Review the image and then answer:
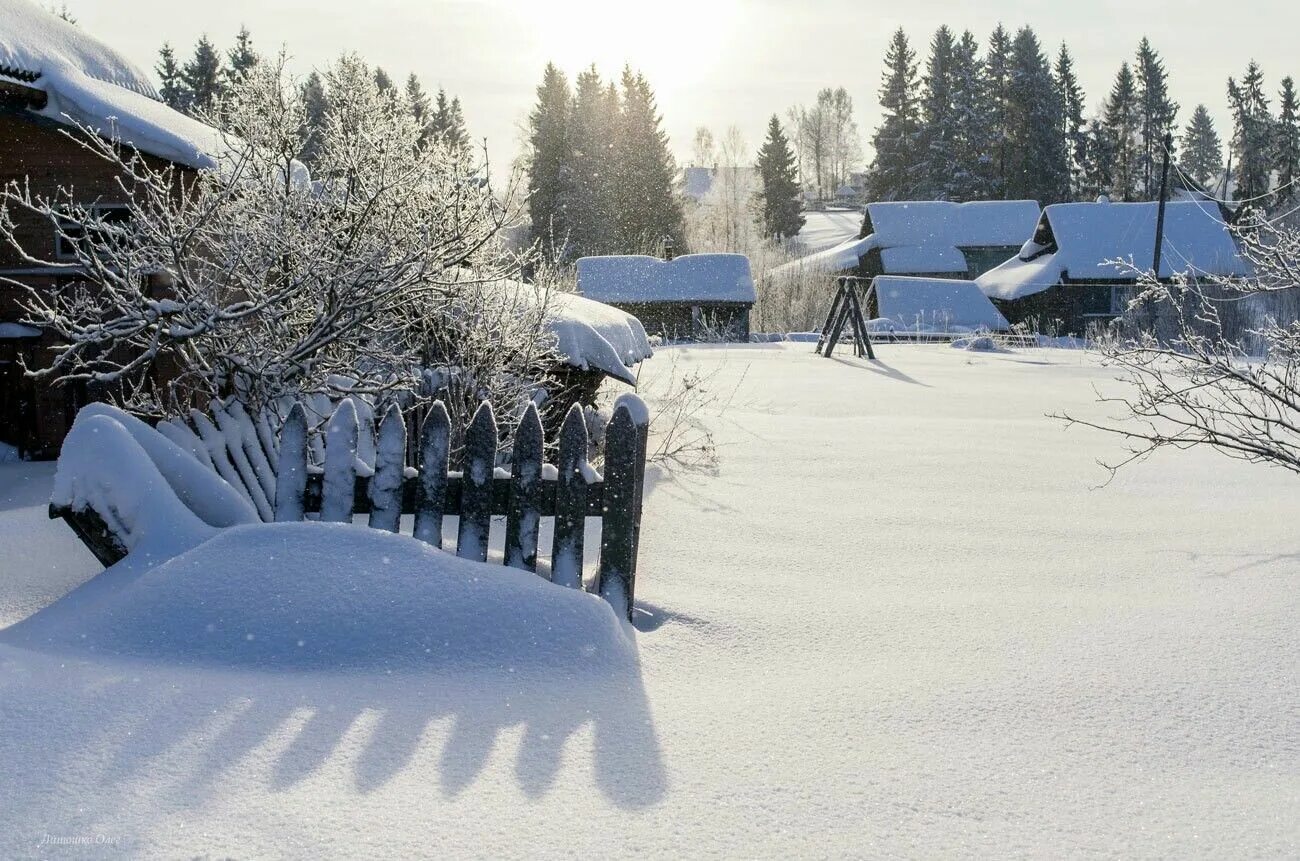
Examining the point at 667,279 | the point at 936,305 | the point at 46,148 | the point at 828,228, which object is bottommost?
the point at 936,305

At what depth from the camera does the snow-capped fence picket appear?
12.9 ft

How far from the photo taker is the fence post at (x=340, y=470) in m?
4.12

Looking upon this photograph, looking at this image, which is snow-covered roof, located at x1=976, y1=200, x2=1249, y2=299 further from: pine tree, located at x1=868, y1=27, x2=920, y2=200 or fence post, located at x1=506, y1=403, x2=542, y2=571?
fence post, located at x1=506, y1=403, x2=542, y2=571

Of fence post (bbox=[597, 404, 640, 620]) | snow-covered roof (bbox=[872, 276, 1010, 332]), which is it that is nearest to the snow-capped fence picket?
fence post (bbox=[597, 404, 640, 620])

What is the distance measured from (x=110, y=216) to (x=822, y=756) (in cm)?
1192

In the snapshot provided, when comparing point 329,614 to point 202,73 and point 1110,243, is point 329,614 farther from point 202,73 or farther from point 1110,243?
point 202,73

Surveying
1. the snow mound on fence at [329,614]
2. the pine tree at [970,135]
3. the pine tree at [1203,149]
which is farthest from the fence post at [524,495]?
the pine tree at [1203,149]

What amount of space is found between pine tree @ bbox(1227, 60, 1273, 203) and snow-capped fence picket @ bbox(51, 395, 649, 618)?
213 feet

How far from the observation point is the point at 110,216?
11734 millimetres

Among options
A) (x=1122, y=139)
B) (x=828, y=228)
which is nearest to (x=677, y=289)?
(x=1122, y=139)

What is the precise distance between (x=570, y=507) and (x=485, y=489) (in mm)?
369

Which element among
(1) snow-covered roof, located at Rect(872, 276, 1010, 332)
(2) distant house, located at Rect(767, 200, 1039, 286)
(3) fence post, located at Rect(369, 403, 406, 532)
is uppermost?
(2) distant house, located at Rect(767, 200, 1039, 286)

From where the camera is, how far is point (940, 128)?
62.8 metres

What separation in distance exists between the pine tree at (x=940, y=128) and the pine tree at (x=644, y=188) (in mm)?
17459
